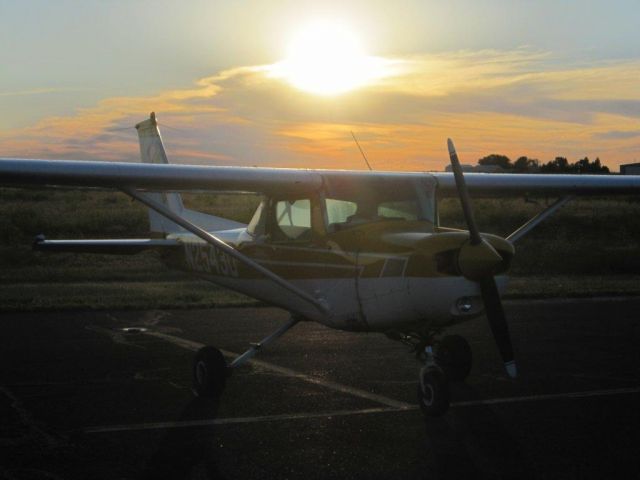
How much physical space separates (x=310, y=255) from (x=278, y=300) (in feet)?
2.94

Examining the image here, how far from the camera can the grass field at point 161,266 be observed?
1534 centimetres

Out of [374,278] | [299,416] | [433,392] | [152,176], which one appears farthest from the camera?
[152,176]

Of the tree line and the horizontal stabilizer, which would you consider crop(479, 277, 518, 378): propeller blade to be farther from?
the tree line

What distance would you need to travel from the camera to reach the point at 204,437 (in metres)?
6.32

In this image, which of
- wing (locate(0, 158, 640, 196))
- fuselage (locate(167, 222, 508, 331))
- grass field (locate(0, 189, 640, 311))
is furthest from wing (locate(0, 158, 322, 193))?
grass field (locate(0, 189, 640, 311))

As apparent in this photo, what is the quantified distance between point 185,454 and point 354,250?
244cm

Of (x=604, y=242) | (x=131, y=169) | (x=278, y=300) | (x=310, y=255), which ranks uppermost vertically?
(x=131, y=169)

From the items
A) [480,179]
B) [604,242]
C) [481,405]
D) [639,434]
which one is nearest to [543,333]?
[480,179]

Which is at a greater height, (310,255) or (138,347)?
(310,255)

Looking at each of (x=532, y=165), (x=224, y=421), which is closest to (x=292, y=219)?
(x=224, y=421)

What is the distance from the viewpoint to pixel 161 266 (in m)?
21.3

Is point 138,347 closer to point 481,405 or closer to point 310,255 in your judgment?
point 310,255

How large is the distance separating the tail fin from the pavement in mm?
1451

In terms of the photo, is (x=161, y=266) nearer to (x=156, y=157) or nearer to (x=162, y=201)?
(x=156, y=157)
